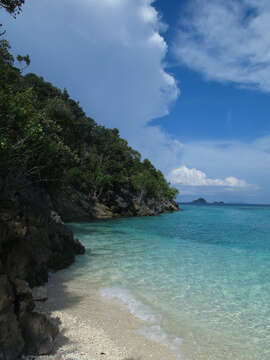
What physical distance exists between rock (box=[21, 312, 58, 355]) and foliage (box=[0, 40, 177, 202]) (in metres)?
5.11

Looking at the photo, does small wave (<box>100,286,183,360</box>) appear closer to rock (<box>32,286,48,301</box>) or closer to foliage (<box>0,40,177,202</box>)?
rock (<box>32,286,48,301</box>)

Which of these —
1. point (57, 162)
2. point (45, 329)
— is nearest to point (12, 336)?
point (45, 329)

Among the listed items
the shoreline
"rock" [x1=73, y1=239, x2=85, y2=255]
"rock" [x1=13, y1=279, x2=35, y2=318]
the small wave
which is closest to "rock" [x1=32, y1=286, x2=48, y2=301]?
the shoreline

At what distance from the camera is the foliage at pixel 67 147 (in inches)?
370

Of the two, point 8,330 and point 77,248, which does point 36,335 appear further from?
point 77,248

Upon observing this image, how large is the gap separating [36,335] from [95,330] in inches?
69.3

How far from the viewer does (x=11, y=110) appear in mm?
8375

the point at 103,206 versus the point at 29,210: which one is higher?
the point at 29,210

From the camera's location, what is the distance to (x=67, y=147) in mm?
14680

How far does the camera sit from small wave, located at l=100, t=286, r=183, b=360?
5.87 metres

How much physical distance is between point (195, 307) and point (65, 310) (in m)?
4.27

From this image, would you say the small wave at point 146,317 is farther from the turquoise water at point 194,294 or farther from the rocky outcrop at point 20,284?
the rocky outcrop at point 20,284

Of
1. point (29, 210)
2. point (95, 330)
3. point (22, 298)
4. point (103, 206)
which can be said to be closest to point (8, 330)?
point (22, 298)

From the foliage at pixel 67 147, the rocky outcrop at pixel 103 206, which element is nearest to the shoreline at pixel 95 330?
the foliage at pixel 67 147
